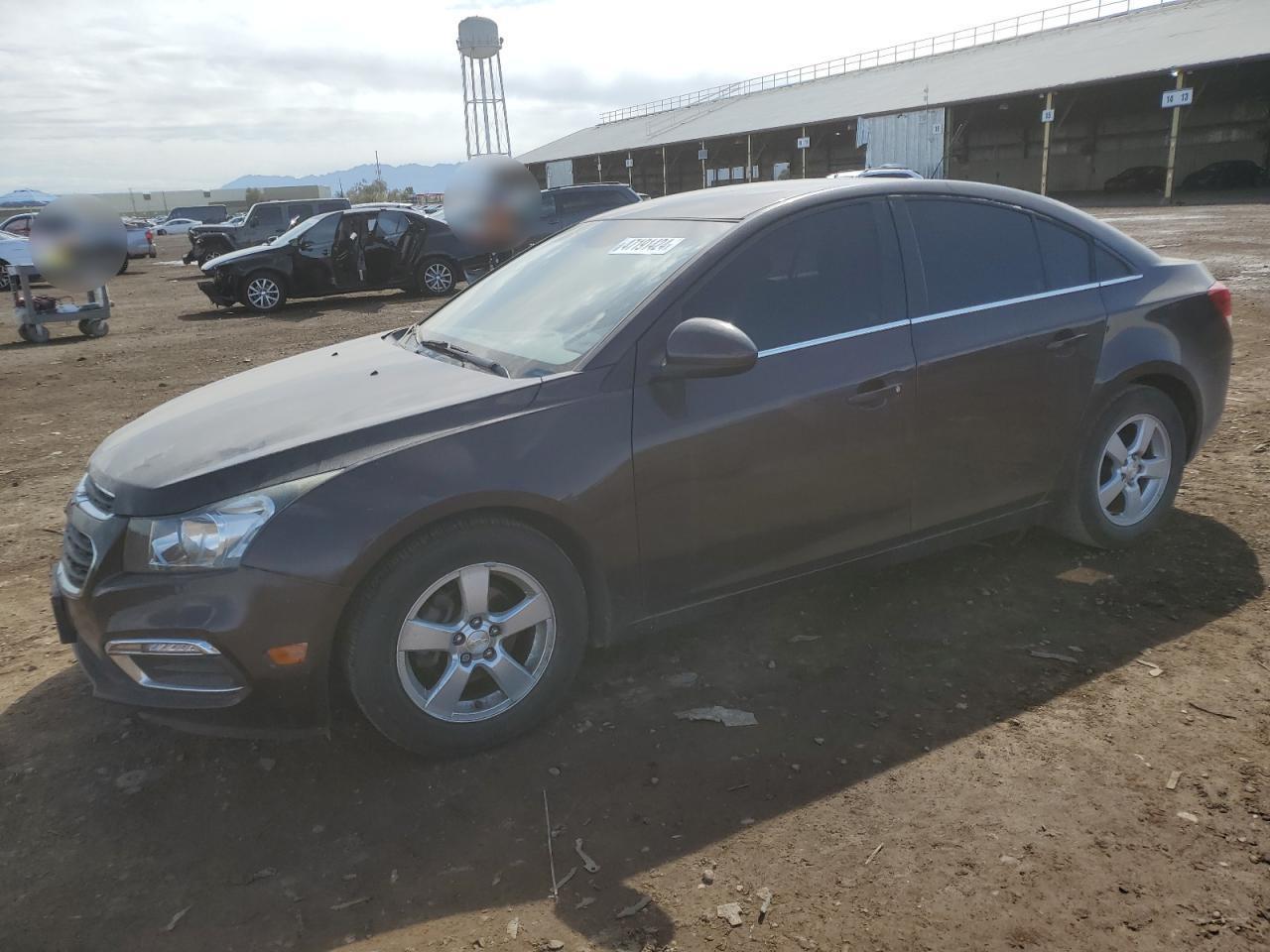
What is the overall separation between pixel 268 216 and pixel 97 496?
27.0 m

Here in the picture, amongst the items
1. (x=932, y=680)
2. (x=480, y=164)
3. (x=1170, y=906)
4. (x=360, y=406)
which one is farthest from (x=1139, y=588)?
(x=480, y=164)

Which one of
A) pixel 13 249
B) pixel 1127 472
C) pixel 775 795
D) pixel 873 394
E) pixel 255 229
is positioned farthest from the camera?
pixel 255 229

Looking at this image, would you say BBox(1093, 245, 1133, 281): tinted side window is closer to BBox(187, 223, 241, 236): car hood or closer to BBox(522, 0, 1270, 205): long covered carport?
BBox(187, 223, 241, 236): car hood

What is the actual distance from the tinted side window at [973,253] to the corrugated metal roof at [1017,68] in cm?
3210

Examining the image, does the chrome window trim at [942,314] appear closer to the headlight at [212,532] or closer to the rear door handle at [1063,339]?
the rear door handle at [1063,339]

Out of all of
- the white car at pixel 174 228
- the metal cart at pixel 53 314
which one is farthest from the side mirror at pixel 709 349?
the white car at pixel 174 228

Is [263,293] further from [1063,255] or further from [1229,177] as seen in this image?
[1229,177]

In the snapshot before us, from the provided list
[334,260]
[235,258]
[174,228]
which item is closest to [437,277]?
[334,260]

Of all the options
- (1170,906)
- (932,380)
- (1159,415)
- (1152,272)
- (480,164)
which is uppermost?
(480,164)

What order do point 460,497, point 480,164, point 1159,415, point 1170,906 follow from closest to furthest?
point 1170,906, point 460,497, point 1159,415, point 480,164

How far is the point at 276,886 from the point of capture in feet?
8.20

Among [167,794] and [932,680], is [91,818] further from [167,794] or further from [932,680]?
[932,680]

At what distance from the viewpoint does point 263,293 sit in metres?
16.0

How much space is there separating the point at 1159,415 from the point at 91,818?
4.41 meters
